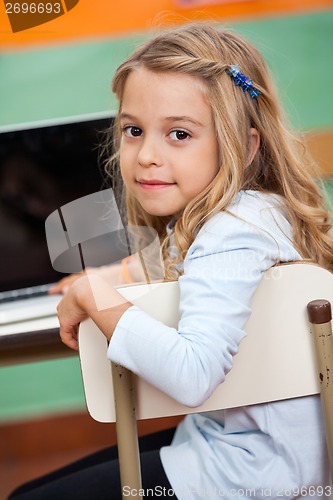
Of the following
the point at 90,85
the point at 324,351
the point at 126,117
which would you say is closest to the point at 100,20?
the point at 126,117

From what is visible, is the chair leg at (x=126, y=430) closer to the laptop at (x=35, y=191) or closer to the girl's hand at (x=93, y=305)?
the girl's hand at (x=93, y=305)

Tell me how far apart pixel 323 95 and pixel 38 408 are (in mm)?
867

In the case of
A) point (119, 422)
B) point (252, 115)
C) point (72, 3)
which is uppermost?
point (72, 3)

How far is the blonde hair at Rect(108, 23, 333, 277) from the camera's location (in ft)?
2.02

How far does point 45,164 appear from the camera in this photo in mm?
1067

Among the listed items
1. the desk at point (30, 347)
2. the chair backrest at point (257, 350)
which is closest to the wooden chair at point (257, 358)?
the chair backrest at point (257, 350)

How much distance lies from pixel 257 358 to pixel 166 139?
7.3 inches

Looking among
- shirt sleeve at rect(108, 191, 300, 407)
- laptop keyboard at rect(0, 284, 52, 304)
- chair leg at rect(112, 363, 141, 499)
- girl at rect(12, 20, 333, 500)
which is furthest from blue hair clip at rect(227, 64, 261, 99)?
laptop keyboard at rect(0, 284, 52, 304)

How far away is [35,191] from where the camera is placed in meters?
0.88

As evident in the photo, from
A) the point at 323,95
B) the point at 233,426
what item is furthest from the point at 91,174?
the point at 323,95

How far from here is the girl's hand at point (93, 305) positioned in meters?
0.57

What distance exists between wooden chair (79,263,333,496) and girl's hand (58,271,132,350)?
0.04ft

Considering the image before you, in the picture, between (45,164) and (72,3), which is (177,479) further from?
(45,164)

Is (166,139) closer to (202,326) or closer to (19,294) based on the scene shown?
(202,326)
